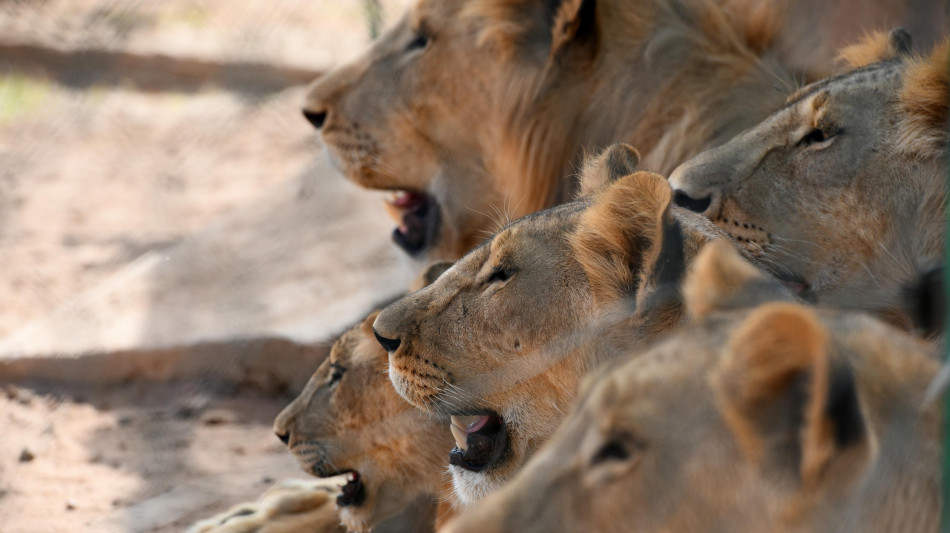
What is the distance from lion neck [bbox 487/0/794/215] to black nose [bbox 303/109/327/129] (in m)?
0.65

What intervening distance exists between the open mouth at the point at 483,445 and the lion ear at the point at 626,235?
377mm

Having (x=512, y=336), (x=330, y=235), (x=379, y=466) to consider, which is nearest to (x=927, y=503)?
(x=512, y=336)

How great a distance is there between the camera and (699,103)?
3.14 m

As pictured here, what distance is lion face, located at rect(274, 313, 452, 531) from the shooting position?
2791mm

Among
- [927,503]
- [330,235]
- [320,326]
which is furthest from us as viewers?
[330,235]

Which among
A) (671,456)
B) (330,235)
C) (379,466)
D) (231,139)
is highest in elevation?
(671,456)

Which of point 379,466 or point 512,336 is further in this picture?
point 379,466

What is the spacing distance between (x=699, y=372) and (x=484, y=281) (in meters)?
0.88

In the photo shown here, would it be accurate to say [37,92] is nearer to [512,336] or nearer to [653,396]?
[512,336]

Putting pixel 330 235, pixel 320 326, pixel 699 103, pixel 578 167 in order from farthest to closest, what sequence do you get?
pixel 330 235, pixel 320 326, pixel 578 167, pixel 699 103

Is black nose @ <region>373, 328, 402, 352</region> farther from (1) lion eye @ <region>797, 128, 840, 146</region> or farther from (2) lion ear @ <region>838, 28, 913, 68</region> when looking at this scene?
(2) lion ear @ <region>838, 28, 913, 68</region>

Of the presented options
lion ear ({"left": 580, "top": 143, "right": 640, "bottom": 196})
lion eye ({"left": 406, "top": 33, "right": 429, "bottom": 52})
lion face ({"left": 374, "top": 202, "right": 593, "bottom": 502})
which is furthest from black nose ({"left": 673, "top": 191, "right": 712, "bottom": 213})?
lion eye ({"left": 406, "top": 33, "right": 429, "bottom": 52})

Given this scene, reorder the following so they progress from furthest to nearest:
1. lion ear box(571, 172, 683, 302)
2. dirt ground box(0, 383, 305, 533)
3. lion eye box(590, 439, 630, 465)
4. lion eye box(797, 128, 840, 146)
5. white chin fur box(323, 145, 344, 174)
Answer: white chin fur box(323, 145, 344, 174) < dirt ground box(0, 383, 305, 533) < lion eye box(797, 128, 840, 146) < lion ear box(571, 172, 683, 302) < lion eye box(590, 439, 630, 465)

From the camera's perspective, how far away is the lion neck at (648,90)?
10.3 feet
